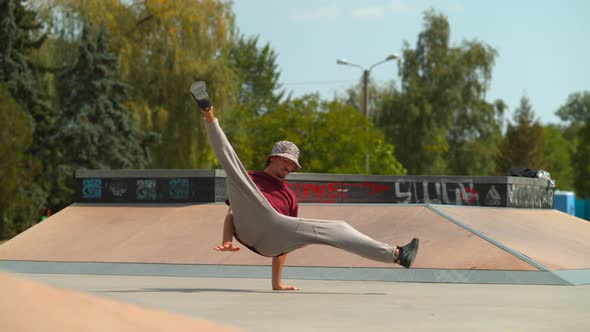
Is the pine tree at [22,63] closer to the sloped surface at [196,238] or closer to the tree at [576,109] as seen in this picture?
the sloped surface at [196,238]

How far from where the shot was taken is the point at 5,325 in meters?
4.62

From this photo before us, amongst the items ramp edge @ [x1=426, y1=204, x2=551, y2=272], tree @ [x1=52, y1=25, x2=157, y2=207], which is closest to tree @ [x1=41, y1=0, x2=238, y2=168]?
tree @ [x1=52, y1=25, x2=157, y2=207]

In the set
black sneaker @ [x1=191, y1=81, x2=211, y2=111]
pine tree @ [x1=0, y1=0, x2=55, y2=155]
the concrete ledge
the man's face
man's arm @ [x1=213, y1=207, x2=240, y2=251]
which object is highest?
pine tree @ [x1=0, y1=0, x2=55, y2=155]

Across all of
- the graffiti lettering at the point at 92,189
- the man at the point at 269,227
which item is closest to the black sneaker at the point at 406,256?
the man at the point at 269,227

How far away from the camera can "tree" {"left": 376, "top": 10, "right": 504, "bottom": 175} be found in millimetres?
53031

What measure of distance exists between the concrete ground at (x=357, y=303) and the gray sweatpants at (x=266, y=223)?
24.7 inches

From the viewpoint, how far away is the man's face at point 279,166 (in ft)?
32.7

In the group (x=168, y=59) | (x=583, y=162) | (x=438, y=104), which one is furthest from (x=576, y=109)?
(x=168, y=59)

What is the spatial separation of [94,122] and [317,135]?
10324 millimetres

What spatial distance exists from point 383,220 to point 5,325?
12.5 meters

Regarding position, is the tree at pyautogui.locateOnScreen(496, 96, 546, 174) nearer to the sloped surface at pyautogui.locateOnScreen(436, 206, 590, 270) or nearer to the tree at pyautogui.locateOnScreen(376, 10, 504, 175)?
the tree at pyautogui.locateOnScreen(376, 10, 504, 175)

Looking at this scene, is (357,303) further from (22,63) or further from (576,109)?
(576,109)

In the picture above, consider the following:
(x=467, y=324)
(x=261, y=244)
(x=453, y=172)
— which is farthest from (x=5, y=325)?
(x=453, y=172)

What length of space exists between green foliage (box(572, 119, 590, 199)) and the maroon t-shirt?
6519 centimetres
